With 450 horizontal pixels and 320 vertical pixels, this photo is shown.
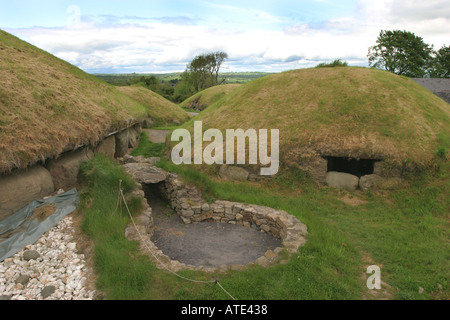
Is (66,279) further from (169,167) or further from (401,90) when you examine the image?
(401,90)

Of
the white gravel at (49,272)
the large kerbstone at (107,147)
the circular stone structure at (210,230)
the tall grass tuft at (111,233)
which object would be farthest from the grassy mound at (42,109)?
the circular stone structure at (210,230)

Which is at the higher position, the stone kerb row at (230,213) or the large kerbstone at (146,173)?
the large kerbstone at (146,173)

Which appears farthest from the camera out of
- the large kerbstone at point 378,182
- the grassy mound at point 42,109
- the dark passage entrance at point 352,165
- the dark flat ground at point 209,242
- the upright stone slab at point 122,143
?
the upright stone slab at point 122,143

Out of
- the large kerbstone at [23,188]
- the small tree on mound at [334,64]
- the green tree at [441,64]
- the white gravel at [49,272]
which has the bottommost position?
the white gravel at [49,272]

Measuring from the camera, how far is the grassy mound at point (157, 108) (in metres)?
25.2

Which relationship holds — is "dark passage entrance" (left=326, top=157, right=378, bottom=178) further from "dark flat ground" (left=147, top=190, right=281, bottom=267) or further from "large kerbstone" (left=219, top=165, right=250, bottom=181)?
"dark flat ground" (left=147, top=190, right=281, bottom=267)

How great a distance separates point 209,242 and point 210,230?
736 millimetres

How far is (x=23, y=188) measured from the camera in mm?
7324

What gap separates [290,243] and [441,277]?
297 cm

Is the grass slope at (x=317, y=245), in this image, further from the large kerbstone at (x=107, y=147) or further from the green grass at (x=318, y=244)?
the large kerbstone at (x=107, y=147)

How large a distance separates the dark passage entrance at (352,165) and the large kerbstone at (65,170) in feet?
28.9

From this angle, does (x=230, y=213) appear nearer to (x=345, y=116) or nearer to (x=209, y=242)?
(x=209, y=242)

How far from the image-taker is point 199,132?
14.1 metres

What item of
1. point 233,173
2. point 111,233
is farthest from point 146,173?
point 111,233
